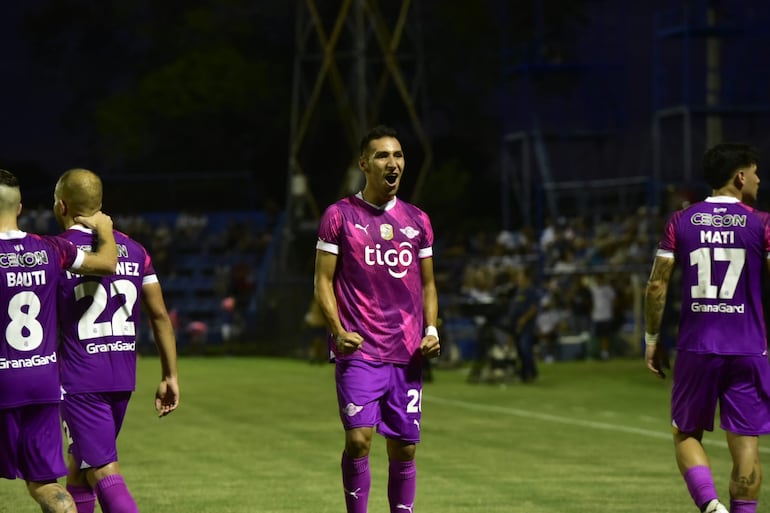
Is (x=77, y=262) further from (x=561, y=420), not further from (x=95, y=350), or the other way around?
(x=561, y=420)

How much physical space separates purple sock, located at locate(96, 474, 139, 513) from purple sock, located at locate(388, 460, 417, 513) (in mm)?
1640

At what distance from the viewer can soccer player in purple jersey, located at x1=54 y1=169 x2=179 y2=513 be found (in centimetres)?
809

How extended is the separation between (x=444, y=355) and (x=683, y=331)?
24462 mm

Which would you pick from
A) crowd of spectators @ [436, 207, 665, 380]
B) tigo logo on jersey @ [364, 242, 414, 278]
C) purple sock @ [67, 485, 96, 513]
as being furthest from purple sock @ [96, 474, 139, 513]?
crowd of spectators @ [436, 207, 665, 380]

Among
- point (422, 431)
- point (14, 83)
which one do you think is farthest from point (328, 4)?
point (14, 83)

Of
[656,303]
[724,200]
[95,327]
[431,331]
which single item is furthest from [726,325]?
[95,327]

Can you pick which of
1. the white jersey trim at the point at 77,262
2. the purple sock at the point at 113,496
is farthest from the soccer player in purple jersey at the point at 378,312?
the white jersey trim at the point at 77,262

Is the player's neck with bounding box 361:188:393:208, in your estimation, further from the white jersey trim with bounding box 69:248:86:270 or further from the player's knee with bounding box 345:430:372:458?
the white jersey trim with bounding box 69:248:86:270

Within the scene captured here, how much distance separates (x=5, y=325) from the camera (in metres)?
7.51

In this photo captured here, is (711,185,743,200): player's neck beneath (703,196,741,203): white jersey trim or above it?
above

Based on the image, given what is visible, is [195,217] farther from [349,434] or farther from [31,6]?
[349,434]

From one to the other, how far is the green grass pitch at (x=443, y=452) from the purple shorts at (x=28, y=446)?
370 cm

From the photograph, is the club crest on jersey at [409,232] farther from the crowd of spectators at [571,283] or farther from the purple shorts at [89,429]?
the crowd of spectators at [571,283]

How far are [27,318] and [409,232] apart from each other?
8.11ft
